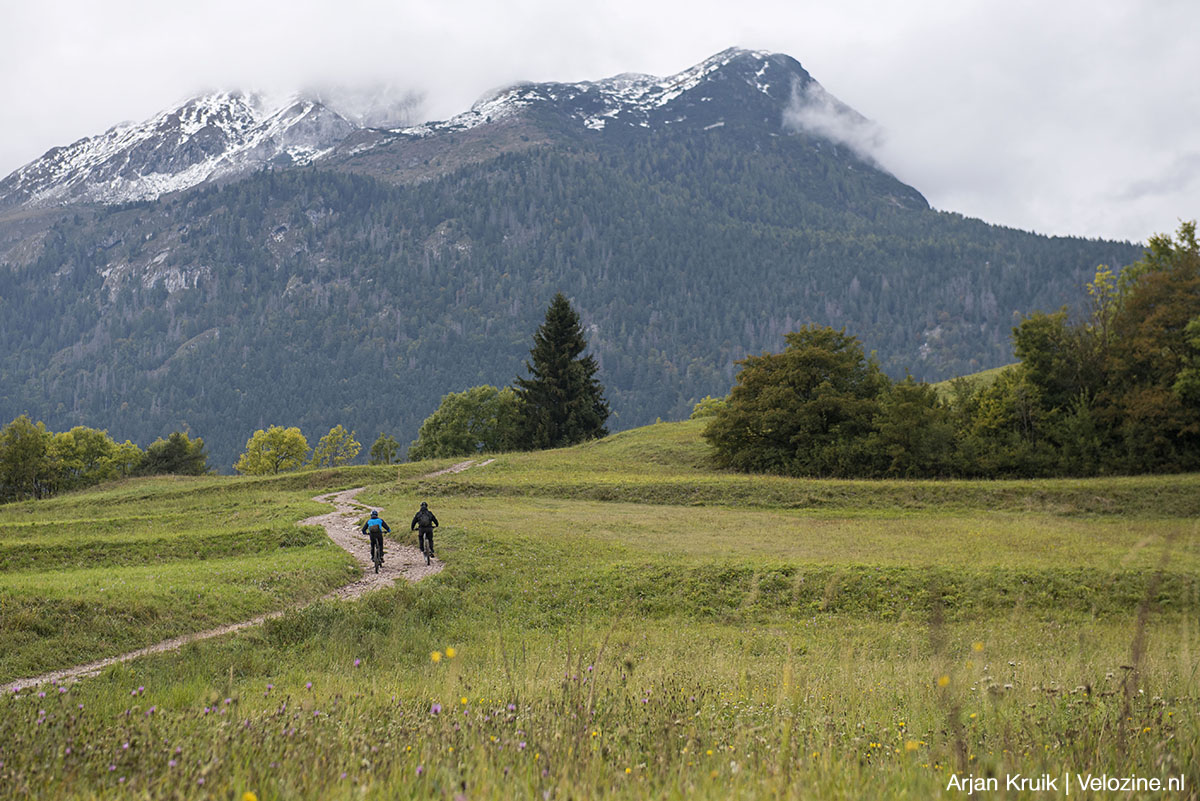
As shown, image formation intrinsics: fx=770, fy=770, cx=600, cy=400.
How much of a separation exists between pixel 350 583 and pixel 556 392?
57.5 metres

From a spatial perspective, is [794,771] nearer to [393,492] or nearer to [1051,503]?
[1051,503]

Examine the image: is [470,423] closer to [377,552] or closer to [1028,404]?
[1028,404]

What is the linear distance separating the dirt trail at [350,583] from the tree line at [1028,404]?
90.1 ft

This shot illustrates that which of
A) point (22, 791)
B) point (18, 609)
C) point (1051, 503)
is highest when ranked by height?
point (22, 791)

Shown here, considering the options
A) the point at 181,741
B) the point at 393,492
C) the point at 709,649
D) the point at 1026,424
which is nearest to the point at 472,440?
the point at 393,492

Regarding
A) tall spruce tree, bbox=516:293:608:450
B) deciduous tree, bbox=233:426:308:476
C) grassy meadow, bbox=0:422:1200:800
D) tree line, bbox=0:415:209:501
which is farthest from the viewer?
deciduous tree, bbox=233:426:308:476

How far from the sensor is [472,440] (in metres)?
93.4

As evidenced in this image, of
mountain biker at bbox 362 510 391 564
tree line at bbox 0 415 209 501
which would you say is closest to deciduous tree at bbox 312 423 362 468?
tree line at bbox 0 415 209 501

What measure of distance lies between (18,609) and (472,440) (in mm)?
79284

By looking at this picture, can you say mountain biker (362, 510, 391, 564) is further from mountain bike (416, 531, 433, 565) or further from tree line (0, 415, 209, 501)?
tree line (0, 415, 209, 501)

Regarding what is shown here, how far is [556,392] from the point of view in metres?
78.6

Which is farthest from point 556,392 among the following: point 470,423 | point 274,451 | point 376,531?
point 274,451

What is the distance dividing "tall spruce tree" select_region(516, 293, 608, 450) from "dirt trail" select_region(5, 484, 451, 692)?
34.8 m

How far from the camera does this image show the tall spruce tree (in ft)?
258
